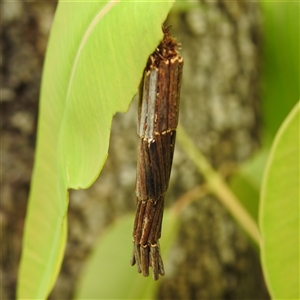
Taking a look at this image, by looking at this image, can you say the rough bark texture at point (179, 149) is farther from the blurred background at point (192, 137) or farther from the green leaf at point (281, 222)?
the green leaf at point (281, 222)

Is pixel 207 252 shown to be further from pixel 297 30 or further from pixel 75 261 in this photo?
pixel 297 30

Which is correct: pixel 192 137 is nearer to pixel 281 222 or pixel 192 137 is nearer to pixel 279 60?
pixel 279 60

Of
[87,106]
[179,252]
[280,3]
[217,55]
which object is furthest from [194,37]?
[87,106]

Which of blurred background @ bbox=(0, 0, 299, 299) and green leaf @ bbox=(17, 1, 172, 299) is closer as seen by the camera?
green leaf @ bbox=(17, 1, 172, 299)

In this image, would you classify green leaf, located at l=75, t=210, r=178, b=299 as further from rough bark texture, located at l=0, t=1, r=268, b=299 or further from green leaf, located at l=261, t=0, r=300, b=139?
green leaf, located at l=261, t=0, r=300, b=139

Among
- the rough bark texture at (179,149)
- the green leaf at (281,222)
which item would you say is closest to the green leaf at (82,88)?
the green leaf at (281,222)

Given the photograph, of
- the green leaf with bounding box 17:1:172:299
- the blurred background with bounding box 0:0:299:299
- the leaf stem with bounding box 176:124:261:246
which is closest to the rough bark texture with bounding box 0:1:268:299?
the blurred background with bounding box 0:0:299:299

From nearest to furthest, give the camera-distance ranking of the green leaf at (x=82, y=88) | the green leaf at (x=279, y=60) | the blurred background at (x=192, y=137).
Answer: the green leaf at (x=82, y=88) < the green leaf at (x=279, y=60) < the blurred background at (x=192, y=137)
